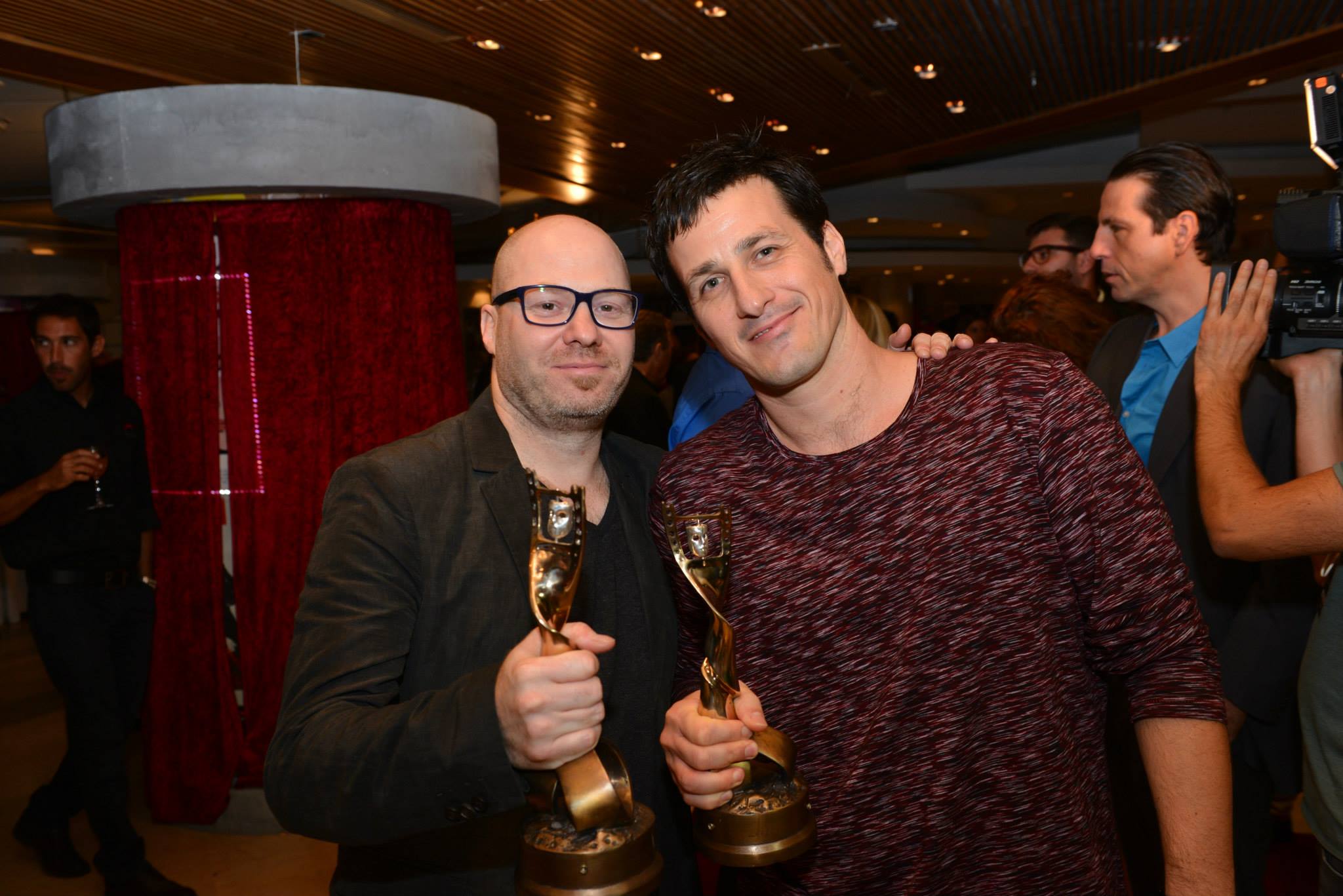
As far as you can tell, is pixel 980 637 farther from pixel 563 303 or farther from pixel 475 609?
pixel 563 303

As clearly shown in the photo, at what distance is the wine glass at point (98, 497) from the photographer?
406 cm

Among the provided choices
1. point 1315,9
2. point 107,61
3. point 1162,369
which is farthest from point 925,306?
point 1162,369

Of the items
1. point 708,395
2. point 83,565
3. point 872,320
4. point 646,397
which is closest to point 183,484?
point 83,565

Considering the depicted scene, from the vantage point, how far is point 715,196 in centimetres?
164

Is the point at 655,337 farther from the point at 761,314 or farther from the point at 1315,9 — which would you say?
the point at 1315,9

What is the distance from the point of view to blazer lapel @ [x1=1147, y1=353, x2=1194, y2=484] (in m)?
2.38

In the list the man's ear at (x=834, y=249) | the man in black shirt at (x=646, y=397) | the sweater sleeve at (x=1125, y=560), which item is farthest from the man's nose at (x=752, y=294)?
the man in black shirt at (x=646, y=397)

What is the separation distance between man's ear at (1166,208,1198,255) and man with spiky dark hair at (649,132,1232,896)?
4.21ft

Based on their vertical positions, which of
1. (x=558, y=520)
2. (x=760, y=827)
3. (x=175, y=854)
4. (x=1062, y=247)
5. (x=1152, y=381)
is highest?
(x=1062, y=247)

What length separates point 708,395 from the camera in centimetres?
279

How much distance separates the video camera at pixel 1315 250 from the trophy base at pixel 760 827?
1519 millimetres

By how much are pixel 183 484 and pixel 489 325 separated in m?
2.87

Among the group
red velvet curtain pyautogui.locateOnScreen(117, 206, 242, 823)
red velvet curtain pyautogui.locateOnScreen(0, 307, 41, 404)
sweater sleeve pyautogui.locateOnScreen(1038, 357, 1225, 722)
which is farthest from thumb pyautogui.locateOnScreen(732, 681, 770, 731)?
red velvet curtain pyautogui.locateOnScreen(0, 307, 41, 404)

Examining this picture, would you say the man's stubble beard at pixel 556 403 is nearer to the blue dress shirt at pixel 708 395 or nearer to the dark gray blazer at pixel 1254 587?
the blue dress shirt at pixel 708 395
